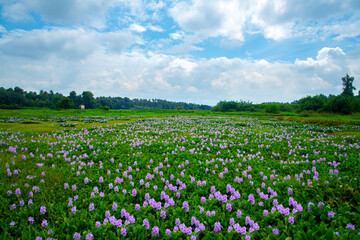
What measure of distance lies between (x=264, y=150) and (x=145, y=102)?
163 m

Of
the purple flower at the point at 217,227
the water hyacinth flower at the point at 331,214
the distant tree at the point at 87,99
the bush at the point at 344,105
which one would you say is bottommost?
the purple flower at the point at 217,227

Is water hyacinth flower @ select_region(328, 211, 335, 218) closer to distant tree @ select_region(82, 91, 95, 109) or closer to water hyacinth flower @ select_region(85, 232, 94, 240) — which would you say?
water hyacinth flower @ select_region(85, 232, 94, 240)

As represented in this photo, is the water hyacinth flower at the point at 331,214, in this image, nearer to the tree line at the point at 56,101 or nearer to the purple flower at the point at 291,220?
the purple flower at the point at 291,220

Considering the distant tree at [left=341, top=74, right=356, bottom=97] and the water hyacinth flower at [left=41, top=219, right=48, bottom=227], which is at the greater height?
the distant tree at [left=341, top=74, right=356, bottom=97]

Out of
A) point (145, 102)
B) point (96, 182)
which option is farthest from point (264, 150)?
point (145, 102)

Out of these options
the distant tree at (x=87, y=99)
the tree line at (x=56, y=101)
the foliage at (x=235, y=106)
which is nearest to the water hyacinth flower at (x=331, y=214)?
the tree line at (x=56, y=101)

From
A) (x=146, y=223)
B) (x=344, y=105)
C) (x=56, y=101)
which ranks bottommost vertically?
(x=146, y=223)

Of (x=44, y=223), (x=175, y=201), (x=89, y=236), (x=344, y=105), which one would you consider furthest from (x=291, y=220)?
(x=344, y=105)

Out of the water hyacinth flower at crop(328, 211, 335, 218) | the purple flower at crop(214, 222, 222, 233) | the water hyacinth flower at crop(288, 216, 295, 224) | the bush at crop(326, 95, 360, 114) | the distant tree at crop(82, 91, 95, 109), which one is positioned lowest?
the purple flower at crop(214, 222, 222, 233)

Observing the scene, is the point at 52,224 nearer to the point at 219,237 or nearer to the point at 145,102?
the point at 219,237

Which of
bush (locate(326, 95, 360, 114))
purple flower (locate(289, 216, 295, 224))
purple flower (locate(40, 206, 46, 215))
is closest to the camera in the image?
purple flower (locate(289, 216, 295, 224))

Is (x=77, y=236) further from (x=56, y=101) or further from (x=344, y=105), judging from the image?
(x=56, y=101)

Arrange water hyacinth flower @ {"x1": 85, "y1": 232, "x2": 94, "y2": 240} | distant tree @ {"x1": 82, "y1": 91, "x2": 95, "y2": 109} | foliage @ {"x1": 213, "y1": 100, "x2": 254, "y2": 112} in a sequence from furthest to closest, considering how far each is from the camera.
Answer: distant tree @ {"x1": 82, "y1": 91, "x2": 95, "y2": 109}
foliage @ {"x1": 213, "y1": 100, "x2": 254, "y2": 112}
water hyacinth flower @ {"x1": 85, "y1": 232, "x2": 94, "y2": 240}

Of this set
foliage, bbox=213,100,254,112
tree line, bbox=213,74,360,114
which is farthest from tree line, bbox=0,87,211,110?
tree line, bbox=213,74,360,114
